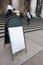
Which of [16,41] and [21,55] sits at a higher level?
[16,41]

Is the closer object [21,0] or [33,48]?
[33,48]

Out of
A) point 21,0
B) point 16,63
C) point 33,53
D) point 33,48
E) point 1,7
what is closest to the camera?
point 16,63

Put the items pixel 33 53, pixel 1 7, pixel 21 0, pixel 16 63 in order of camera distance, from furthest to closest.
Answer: pixel 1 7, pixel 21 0, pixel 33 53, pixel 16 63

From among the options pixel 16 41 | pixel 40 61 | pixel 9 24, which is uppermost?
pixel 9 24

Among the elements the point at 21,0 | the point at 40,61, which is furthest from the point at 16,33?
the point at 21,0

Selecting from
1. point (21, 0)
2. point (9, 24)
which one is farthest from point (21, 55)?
point (21, 0)

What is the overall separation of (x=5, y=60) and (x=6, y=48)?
1.35 meters

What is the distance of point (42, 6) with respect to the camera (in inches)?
1171

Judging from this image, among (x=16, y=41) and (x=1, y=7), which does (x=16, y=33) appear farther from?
(x=1, y=7)

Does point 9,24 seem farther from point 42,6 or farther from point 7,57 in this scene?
point 42,6

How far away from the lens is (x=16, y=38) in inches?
272

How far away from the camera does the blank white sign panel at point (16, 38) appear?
6.63 meters

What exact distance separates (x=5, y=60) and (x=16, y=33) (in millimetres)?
1095

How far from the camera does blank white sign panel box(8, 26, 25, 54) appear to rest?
6.63 m
